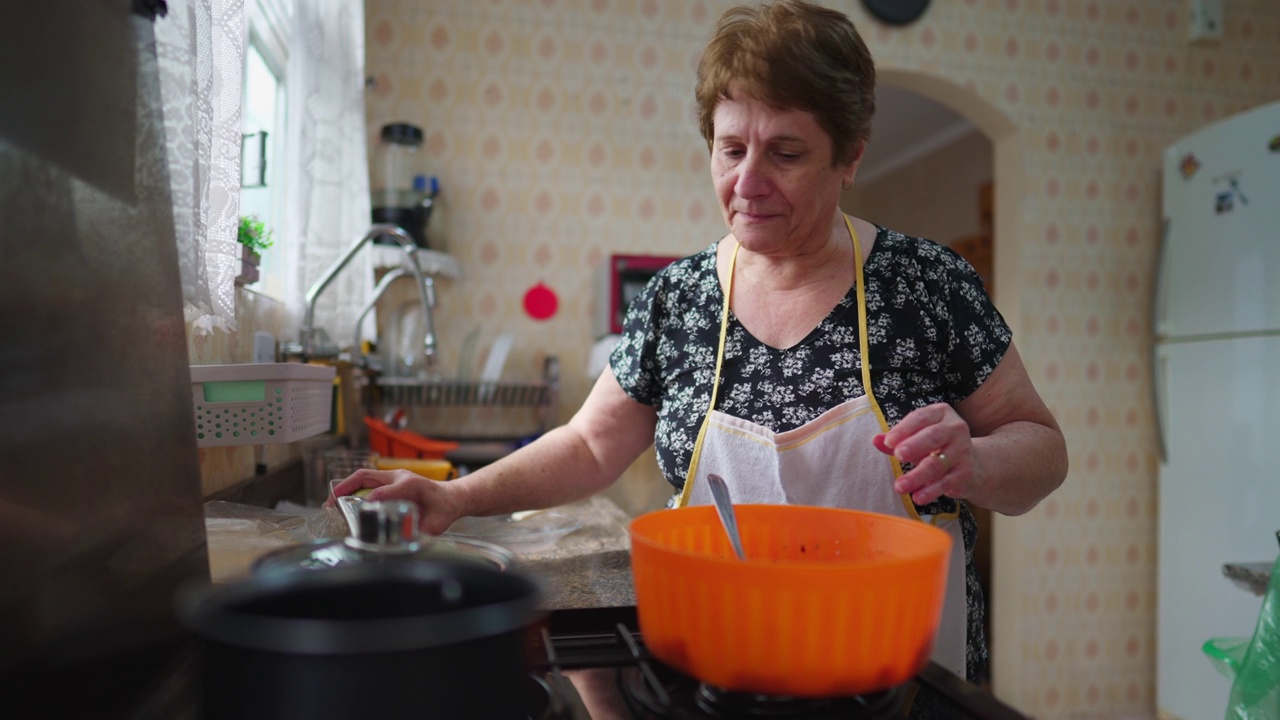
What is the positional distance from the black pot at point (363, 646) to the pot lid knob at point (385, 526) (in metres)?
0.02

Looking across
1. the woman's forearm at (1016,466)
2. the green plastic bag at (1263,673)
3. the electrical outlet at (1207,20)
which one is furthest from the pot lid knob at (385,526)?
the electrical outlet at (1207,20)

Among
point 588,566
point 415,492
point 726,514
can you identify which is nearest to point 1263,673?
point 588,566

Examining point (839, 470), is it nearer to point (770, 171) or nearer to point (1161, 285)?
point (770, 171)

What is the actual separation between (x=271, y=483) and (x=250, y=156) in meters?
0.60

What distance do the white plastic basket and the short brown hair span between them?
0.65 meters

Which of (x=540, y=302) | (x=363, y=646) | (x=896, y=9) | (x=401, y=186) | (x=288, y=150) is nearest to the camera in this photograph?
(x=363, y=646)

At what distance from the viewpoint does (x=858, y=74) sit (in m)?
1.06

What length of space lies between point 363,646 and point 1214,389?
3199 mm

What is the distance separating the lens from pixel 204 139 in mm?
978

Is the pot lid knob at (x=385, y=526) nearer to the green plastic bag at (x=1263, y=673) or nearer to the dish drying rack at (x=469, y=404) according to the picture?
the green plastic bag at (x=1263, y=673)

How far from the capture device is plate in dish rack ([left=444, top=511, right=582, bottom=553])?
1261 millimetres

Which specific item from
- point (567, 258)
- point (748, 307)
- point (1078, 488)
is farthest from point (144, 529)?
point (1078, 488)

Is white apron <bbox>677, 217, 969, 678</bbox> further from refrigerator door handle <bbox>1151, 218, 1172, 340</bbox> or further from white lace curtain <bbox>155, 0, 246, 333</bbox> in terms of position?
refrigerator door handle <bbox>1151, 218, 1172, 340</bbox>

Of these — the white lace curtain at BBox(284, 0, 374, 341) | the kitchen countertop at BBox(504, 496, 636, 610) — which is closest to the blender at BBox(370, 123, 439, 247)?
the white lace curtain at BBox(284, 0, 374, 341)
